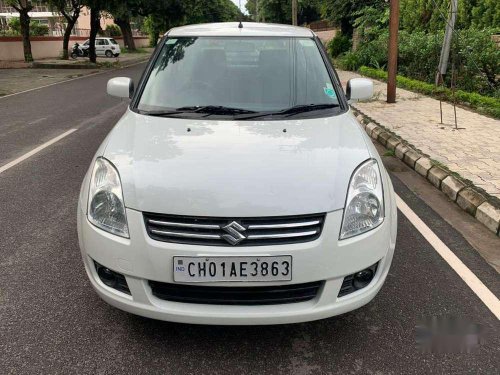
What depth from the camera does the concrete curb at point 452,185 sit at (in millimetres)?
4277

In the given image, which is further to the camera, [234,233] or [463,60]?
[463,60]

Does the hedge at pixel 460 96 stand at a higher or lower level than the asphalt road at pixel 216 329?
higher

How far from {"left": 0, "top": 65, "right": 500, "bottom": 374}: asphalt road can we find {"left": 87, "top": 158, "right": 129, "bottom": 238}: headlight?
677 mm

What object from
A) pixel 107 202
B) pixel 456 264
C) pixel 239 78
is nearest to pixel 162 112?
pixel 239 78

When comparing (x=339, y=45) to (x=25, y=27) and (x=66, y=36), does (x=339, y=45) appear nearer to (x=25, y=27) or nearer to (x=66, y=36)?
(x=66, y=36)

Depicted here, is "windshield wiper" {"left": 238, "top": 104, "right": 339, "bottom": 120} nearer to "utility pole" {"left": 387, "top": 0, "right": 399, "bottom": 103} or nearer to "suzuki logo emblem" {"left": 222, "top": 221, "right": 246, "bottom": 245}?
"suzuki logo emblem" {"left": 222, "top": 221, "right": 246, "bottom": 245}

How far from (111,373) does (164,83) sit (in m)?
2.11

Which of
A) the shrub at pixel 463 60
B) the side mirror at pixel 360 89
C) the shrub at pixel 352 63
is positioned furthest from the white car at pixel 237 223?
the shrub at pixel 352 63

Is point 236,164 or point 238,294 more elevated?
point 236,164

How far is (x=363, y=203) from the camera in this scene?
2.51 metres

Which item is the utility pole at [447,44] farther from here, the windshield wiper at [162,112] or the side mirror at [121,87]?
the windshield wiper at [162,112]

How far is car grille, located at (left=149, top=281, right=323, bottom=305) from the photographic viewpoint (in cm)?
234

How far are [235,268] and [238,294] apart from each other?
6.7 inches

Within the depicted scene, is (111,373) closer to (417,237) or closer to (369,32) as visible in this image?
(417,237)
